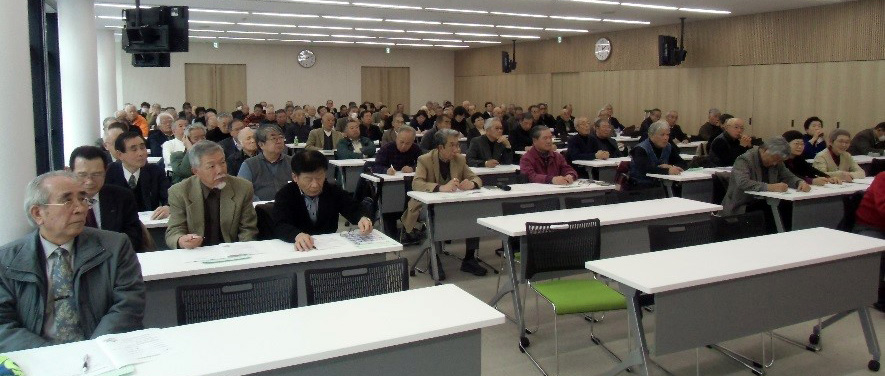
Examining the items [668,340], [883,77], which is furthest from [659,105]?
[668,340]

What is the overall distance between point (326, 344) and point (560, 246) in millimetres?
2306

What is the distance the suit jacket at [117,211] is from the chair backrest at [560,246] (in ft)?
8.13

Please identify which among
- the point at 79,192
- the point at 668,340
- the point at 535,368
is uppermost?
the point at 79,192

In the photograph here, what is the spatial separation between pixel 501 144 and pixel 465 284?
3050mm

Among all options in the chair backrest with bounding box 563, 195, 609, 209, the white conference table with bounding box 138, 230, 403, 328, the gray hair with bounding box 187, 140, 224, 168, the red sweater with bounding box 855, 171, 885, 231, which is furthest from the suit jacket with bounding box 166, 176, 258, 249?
the red sweater with bounding box 855, 171, 885, 231

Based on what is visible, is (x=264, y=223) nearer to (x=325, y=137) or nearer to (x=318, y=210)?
(x=318, y=210)

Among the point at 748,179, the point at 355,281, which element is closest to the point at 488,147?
the point at 748,179

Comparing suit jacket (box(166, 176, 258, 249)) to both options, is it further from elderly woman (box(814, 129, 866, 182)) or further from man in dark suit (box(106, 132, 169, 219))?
elderly woman (box(814, 129, 866, 182))

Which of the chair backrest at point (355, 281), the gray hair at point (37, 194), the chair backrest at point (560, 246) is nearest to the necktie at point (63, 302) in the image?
the gray hair at point (37, 194)

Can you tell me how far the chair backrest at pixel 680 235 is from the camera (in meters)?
4.27

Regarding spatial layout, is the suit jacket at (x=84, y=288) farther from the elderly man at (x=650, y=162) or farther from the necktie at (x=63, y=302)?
the elderly man at (x=650, y=162)

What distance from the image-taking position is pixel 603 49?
16969 mm

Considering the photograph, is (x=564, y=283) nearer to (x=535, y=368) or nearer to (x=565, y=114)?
(x=535, y=368)

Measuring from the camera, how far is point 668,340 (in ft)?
11.0
